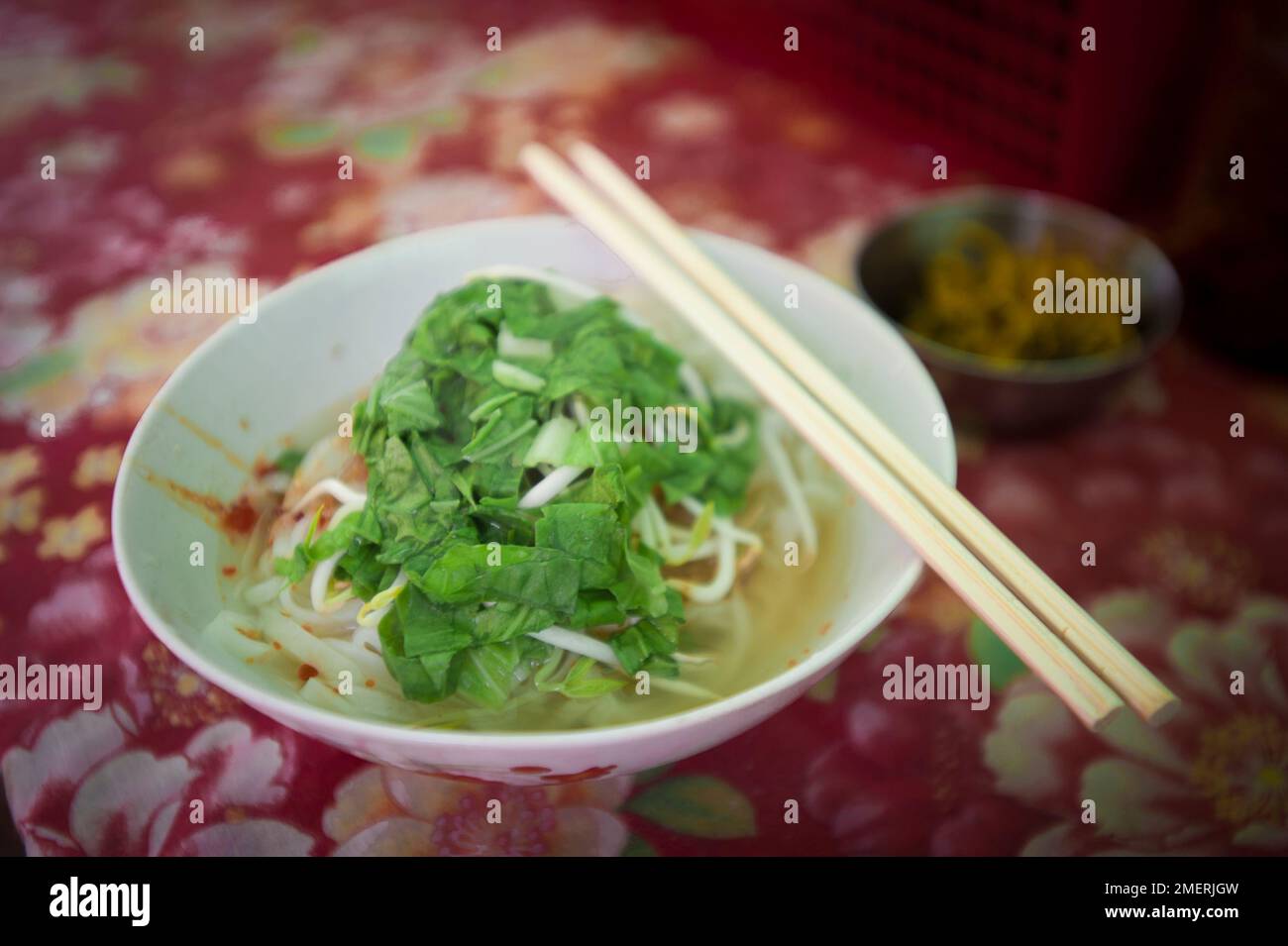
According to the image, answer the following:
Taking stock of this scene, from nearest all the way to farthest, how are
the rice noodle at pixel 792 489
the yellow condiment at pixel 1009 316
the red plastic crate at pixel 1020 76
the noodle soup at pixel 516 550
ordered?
1. the noodle soup at pixel 516 550
2. the rice noodle at pixel 792 489
3. the yellow condiment at pixel 1009 316
4. the red plastic crate at pixel 1020 76

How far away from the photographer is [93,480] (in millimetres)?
1127

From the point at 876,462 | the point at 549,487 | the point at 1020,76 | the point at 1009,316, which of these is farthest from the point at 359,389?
the point at 1020,76

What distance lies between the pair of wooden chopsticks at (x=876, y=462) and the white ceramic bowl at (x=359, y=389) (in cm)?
5

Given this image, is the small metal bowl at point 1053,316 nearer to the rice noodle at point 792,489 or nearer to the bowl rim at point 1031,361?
the bowl rim at point 1031,361

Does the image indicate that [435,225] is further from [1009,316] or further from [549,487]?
[1009,316]

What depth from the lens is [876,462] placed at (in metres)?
0.96

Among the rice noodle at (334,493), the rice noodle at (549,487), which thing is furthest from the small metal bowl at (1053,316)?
the rice noodle at (334,493)

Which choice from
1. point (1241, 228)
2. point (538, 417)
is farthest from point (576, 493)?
point (1241, 228)

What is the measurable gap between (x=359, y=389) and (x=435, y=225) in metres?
0.50

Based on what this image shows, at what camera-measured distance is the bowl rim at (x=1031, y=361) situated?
1324mm

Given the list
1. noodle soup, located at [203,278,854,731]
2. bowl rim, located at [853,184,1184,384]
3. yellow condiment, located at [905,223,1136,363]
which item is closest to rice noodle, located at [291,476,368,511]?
noodle soup, located at [203,278,854,731]

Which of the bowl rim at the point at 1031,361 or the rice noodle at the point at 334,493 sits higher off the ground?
the bowl rim at the point at 1031,361

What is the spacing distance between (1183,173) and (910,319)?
830mm
